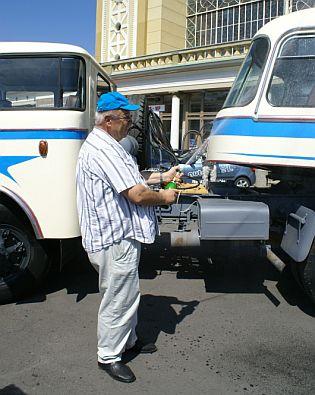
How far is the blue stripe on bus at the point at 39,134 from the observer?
4.30 metres

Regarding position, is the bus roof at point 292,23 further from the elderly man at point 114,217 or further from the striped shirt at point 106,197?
the striped shirt at point 106,197

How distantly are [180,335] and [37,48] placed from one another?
2.99m

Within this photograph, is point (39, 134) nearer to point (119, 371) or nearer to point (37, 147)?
point (37, 147)

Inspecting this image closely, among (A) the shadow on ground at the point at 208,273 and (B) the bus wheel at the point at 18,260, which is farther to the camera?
(A) the shadow on ground at the point at 208,273

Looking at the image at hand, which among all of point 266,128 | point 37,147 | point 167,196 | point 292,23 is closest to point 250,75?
point 292,23

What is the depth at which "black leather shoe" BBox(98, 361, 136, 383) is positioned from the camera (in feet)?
10.8

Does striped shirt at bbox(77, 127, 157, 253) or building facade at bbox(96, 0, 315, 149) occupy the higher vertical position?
building facade at bbox(96, 0, 315, 149)

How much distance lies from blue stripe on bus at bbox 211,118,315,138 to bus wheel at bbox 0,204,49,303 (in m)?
2.24

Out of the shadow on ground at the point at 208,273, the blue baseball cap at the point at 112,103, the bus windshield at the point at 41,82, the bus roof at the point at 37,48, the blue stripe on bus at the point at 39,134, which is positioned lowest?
the shadow on ground at the point at 208,273

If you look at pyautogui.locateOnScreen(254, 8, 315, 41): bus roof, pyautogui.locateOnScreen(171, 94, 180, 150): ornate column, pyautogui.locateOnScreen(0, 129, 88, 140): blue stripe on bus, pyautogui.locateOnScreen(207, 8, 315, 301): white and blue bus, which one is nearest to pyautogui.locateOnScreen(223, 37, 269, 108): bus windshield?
pyautogui.locateOnScreen(207, 8, 315, 301): white and blue bus

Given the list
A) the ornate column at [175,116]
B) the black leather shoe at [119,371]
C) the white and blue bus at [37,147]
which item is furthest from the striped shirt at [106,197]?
the ornate column at [175,116]

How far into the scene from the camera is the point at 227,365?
357cm

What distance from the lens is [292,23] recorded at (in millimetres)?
4691

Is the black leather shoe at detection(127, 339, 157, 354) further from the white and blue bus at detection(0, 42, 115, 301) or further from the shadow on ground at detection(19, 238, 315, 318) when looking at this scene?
the white and blue bus at detection(0, 42, 115, 301)
